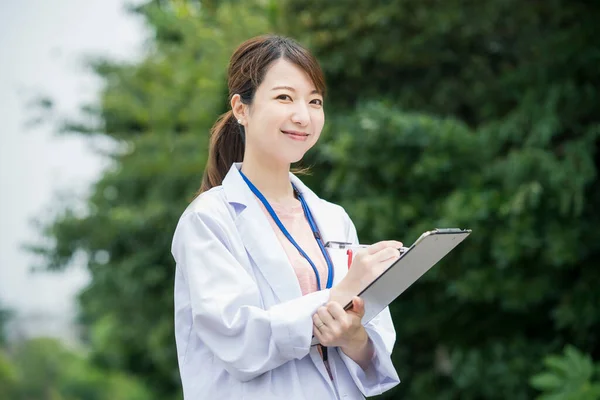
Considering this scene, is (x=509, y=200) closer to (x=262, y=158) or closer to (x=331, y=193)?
(x=331, y=193)

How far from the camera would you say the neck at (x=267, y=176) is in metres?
1.99

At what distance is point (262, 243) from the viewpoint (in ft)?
6.09

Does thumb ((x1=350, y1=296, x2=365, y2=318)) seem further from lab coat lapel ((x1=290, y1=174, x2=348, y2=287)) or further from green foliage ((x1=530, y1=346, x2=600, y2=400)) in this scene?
green foliage ((x1=530, y1=346, x2=600, y2=400))

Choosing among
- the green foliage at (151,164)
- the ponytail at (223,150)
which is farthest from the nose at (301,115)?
the green foliage at (151,164)

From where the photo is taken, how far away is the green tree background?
495 centimetres

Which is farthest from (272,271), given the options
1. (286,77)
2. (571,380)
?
(571,380)

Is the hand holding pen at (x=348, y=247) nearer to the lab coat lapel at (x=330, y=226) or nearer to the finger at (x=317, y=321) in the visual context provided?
the lab coat lapel at (x=330, y=226)

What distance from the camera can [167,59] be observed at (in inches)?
307

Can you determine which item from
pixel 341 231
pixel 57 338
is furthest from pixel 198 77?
pixel 57 338

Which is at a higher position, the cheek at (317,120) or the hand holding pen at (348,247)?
the cheek at (317,120)

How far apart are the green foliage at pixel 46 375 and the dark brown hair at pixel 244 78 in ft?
71.3

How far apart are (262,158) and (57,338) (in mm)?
25920

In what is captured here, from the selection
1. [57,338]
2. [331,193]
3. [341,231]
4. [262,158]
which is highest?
[57,338]

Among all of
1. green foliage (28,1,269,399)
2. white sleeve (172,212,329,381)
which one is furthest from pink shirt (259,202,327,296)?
green foliage (28,1,269,399)
